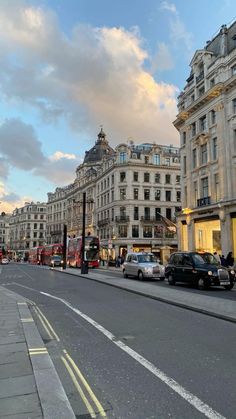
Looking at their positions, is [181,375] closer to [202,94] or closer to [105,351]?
[105,351]

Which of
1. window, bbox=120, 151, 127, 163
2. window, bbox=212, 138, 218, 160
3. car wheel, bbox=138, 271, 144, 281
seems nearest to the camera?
car wheel, bbox=138, 271, 144, 281

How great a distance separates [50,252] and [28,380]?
58.3 metres

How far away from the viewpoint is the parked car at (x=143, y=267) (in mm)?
24984

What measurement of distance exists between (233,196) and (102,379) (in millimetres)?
30347

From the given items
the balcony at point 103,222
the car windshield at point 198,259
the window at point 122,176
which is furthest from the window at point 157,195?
the car windshield at point 198,259

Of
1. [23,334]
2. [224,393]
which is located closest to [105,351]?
[23,334]

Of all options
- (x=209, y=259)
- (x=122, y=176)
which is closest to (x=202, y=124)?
(x=209, y=259)

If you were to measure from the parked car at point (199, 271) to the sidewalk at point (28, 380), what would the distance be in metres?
12.0

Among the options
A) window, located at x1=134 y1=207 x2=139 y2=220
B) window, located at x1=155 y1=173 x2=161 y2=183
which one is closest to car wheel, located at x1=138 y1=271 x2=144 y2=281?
window, located at x1=134 y1=207 x2=139 y2=220

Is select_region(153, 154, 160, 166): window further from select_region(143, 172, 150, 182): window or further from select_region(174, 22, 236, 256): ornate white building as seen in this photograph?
select_region(174, 22, 236, 256): ornate white building

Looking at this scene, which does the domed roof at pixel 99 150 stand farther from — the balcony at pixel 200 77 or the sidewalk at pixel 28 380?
the sidewalk at pixel 28 380

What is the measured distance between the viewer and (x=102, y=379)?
18.0ft

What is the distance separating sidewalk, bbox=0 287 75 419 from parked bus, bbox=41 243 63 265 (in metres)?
51.0

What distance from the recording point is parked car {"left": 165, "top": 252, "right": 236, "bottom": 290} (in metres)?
18.6
